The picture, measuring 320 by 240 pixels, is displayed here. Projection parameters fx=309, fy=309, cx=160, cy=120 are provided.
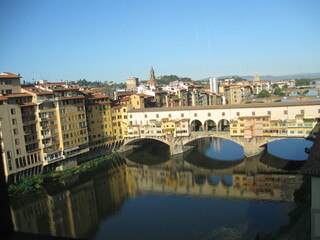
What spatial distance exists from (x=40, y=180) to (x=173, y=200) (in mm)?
7885

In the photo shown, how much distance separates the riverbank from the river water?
0.59m

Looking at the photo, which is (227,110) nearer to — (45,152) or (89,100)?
(89,100)

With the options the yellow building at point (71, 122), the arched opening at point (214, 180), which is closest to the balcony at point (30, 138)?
the yellow building at point (71, 122)

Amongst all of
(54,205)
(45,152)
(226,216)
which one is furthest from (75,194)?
(226,216)

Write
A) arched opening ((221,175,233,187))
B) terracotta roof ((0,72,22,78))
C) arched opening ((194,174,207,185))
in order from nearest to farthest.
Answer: arched opening ((221,175,233,187)) → arched opening ((194,174,207,185)) → terracotta roof ((0,72,22,78))

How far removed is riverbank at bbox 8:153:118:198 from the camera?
16.6 m

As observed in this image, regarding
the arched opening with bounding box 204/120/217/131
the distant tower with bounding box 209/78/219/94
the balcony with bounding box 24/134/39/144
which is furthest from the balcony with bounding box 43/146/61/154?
the distant tower with bounding box 209/78/219/94

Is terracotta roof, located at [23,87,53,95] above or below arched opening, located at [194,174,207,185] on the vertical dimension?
above

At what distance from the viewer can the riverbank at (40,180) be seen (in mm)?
16553

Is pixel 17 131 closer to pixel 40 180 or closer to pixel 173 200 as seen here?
pixel 40 180

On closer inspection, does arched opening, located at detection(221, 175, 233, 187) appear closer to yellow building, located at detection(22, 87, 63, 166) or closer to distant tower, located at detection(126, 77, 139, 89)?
yellow building, located at detection(22, 87, 63, 166)

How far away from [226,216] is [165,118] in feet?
43.2

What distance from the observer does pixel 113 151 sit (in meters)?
25.5

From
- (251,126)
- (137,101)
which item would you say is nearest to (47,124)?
(137,101)
